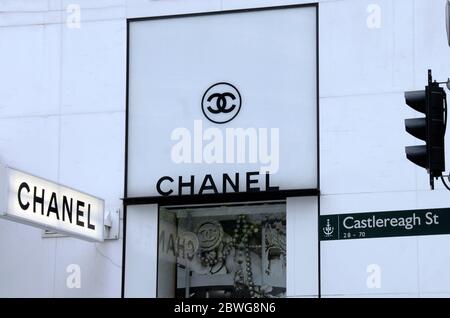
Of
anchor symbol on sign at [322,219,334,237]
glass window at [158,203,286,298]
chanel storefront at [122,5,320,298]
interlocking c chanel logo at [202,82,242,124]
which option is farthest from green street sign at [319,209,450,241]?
interlocking c chanel logo at [202,82,242,124]

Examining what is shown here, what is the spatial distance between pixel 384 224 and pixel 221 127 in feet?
10.4

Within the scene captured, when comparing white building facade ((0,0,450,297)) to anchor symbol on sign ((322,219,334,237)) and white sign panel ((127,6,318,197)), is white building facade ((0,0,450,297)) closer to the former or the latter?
white sign panel ((127,6,318,197))

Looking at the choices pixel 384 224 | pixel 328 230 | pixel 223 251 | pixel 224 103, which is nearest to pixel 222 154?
pixel 224 103

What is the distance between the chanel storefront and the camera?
21.1 meters

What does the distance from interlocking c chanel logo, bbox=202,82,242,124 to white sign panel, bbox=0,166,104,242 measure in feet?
7.86

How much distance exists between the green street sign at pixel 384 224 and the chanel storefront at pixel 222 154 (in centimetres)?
35

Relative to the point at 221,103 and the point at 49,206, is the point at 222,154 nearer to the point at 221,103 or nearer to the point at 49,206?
the point at 221,103

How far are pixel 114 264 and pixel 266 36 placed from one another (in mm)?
4606

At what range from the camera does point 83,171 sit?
2191 cm

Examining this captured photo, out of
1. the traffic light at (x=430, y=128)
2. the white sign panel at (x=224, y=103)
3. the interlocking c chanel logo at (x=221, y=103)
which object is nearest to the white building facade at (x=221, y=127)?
the white sign panel at (x=224, y=103)

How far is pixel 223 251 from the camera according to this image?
21.7m
